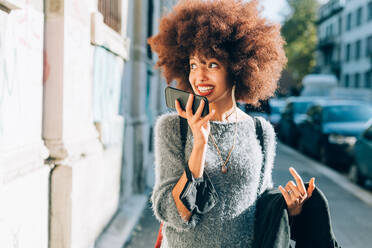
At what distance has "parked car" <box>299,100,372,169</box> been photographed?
9938mm

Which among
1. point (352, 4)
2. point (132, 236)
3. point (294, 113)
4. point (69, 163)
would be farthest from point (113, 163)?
point (352, 4)

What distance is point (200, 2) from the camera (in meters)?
1.98

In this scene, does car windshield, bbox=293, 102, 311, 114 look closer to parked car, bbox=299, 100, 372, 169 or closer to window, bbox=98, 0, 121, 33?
parked car, bbox=299, 100, 372, 169

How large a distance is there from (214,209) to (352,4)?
45.5 m

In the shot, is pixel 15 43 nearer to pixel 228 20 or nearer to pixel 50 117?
pixel 50 117

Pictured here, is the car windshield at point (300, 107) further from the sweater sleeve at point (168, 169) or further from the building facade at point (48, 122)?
the sweater sleeve at point (168, 169)

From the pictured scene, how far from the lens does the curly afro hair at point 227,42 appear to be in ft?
6.19

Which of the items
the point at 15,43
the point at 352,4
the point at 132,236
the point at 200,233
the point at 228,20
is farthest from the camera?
the point at 352,4

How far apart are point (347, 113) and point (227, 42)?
9.86 m

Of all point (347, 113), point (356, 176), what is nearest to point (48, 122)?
point (356, 176)

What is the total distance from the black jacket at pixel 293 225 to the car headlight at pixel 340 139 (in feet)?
27.9

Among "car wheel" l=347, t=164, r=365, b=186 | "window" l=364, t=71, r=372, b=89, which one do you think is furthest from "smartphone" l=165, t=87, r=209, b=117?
"window" l=364, t=71, r=372, b=89

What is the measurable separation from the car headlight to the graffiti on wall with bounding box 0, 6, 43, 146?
27.6 feet

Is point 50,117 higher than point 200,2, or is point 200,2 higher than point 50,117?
point 200,2
